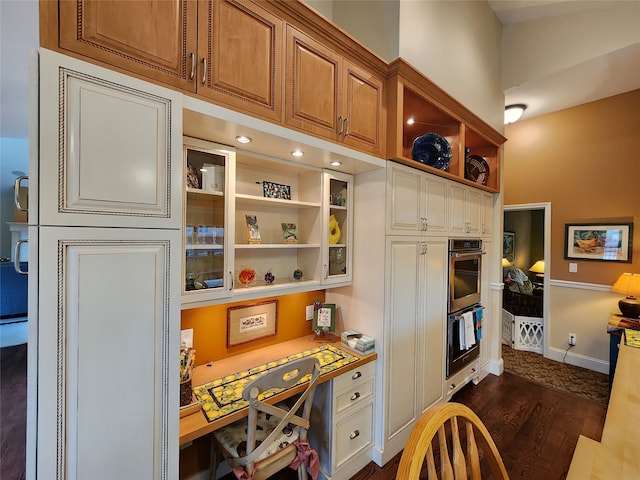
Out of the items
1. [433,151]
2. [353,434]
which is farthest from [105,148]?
[433,151]

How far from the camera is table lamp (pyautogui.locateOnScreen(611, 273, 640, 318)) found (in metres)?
2.70

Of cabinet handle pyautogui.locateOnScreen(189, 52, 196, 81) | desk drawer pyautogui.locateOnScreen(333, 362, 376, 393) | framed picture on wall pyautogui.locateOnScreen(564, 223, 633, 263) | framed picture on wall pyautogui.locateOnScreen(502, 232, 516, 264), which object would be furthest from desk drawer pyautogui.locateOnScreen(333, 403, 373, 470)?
framed picture on wall pyautogui.locateOnScreen(502, 232, 516, 264)

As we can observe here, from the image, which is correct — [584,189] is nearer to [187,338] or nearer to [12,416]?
[187,338]

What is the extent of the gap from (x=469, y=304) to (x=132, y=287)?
2.76m

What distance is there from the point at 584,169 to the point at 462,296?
7.91 feet

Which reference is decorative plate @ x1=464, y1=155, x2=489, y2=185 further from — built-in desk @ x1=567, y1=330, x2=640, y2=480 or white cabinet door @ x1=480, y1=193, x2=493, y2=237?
built-in desk @ x1=567, y1=330, x2=640, y2=480

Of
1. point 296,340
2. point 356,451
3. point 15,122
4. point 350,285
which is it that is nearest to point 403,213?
point 350,285

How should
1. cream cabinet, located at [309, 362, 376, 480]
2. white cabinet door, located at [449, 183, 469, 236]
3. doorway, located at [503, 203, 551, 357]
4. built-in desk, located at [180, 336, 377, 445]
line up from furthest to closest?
doorway, located at [503, 203, 551, 357], white cabinet door, located at [449, 183, 469, 236], cream cabinet, located at [309, 362, 376, 480], built-in desk, located at [180, 336, 377, 445]

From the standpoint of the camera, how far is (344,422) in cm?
174

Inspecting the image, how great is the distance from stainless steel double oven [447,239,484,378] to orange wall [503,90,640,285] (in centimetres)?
159

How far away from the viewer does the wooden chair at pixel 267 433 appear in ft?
4.11

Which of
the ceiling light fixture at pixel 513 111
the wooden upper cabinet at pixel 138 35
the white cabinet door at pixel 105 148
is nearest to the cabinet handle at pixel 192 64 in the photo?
the wooden upper cabinet at pixel 138 35

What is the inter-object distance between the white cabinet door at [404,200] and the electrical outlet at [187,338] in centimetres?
137

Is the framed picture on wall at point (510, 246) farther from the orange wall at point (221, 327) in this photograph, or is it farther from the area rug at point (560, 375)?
the orange wall at point (221, 327)
